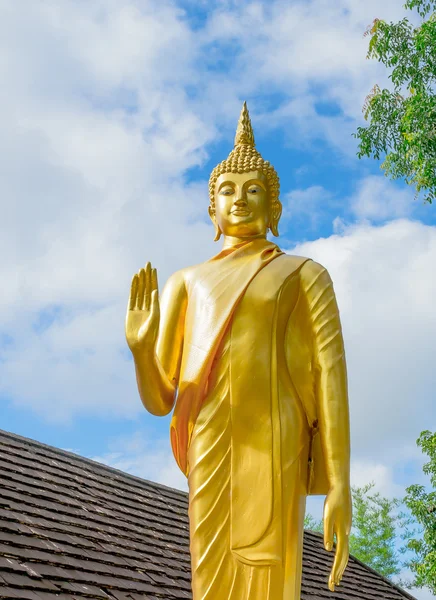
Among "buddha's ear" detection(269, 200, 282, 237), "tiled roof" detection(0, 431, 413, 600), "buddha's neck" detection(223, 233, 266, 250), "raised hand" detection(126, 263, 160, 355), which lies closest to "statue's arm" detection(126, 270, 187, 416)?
"raised hand" detection(126, 263, 160, 355)

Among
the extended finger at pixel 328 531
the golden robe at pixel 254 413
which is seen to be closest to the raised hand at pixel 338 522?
the extended finger at pixel 328 531

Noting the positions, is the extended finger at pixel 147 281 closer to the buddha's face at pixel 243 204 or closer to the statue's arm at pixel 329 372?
the buddha's face at pixel 243 204

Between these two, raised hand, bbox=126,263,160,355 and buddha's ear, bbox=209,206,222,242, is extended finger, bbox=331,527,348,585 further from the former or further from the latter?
buddha's ear, bbox=209,206,222,242

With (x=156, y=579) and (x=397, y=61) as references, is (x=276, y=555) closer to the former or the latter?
(x=156, y=579)

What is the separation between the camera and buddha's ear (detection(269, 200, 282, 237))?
14.6 ft

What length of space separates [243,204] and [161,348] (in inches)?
31.1

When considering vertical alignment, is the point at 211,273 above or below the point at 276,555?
above

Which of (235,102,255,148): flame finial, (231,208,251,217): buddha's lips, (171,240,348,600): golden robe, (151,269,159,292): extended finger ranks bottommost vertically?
(171,240,348,600): golden robe

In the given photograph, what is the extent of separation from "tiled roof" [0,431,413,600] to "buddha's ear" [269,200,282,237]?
3.10m

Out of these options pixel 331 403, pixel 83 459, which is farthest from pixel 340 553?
pixel 83 459

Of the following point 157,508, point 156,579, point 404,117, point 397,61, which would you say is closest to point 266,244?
point 156,579

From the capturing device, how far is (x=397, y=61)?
1317 cm

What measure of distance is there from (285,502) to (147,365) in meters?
0.84

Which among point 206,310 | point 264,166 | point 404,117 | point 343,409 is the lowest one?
point 343,409
